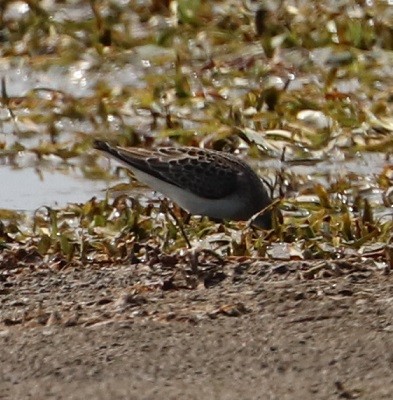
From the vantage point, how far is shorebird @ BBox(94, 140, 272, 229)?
9.59 meters

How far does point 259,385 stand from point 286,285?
1.26 meters

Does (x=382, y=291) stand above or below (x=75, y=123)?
above

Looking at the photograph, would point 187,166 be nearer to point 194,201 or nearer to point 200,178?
point 200,178

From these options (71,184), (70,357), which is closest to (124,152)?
(71,184)

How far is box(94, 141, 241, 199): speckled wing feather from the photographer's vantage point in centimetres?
972

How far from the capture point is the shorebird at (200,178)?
959 centimetres

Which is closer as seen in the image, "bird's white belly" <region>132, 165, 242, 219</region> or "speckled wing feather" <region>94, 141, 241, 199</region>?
"bird's white belly" <region>132, 165, 242, 219</region>

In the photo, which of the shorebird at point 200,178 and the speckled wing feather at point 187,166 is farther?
the speckled wing feather at point 187,166

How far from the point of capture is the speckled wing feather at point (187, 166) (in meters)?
9.72

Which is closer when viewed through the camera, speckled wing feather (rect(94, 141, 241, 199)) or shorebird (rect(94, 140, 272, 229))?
shorebird (rect(94, 140, 272, 229))

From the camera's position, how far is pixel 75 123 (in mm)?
11008

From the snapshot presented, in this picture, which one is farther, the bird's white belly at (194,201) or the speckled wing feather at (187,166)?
the speckled wing feather at (187,166)

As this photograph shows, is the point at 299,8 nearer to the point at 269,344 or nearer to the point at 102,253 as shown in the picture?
the point at 102,253

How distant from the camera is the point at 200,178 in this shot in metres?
9.90
